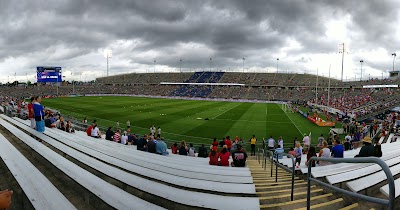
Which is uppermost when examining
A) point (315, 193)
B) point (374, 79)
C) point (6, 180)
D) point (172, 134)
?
point (374, 79)

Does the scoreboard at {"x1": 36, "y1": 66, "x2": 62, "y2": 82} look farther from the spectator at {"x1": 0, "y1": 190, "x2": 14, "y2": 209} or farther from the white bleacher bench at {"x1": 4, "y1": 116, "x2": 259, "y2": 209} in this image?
the spectator at {"x1": 0, "y1": 190, "x2": 14, "y2": 209}

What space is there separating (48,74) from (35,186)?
88.0 metres

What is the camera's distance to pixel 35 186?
3656 millimetres

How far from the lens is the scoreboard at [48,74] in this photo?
77062 mm

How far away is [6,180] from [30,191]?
3.67 ft

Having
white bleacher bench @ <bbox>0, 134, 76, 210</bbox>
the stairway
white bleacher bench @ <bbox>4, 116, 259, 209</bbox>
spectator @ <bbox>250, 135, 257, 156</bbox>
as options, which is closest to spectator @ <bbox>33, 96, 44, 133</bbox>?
white bleacher bench @ <bbox>0, 134, 76, 210</bbox>

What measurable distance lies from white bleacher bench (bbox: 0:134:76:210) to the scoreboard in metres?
85.4

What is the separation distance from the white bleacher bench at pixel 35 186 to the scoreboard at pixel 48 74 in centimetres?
8542

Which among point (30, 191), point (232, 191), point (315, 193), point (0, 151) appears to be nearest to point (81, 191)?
point (30, 191)

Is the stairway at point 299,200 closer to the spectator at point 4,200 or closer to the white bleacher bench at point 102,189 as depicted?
the white bleacher bench at point 102,189

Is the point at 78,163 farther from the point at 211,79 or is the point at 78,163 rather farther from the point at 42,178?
the point at 211,79

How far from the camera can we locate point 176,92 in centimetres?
9806

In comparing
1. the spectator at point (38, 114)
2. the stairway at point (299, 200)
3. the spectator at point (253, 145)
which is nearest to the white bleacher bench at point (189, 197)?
the stairway at point (299, 200)

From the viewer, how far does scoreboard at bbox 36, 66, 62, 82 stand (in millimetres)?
77062
